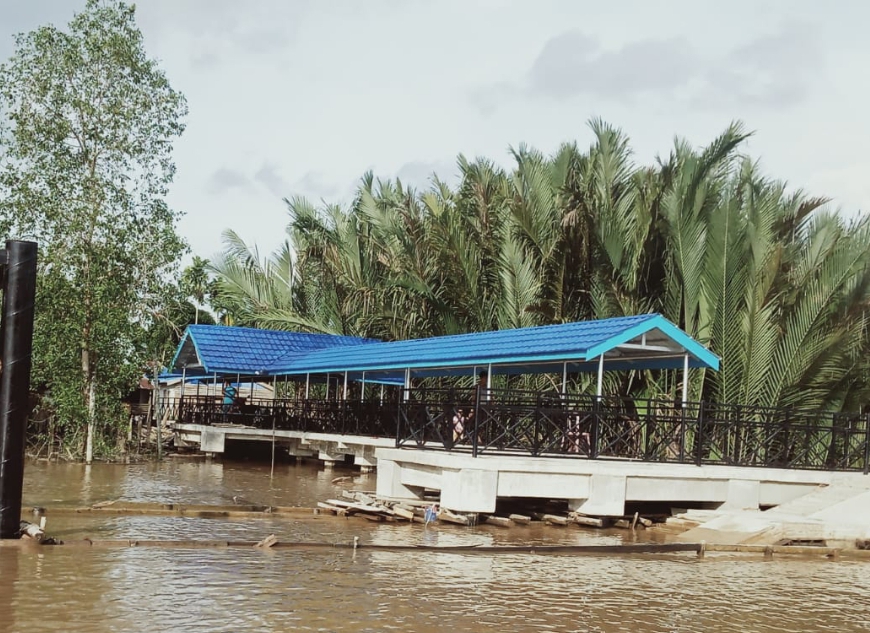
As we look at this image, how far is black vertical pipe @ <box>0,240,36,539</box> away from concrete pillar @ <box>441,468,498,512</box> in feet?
20.9

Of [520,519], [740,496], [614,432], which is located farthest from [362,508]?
[740,496]

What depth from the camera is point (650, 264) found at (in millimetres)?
24453

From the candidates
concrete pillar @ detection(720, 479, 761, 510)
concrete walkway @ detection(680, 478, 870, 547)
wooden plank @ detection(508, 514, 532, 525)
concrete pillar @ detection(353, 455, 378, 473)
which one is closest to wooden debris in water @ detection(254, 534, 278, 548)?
wooden plank @ detection(508, 514, 532, 525)

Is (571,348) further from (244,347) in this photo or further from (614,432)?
(244,347)

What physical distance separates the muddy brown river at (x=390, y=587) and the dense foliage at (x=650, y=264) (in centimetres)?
852

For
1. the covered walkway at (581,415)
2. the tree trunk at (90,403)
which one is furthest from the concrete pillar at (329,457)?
the tree trunk at (90,403)

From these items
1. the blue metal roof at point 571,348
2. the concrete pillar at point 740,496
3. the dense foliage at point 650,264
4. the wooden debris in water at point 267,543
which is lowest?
the wooden debris in water at point 267,543

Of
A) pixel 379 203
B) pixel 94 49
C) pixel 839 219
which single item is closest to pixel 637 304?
pixel 839 219

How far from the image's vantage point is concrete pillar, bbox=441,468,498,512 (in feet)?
49.7

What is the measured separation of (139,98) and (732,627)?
68.9 ft

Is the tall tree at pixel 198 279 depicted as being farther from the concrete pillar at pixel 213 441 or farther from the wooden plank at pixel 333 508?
the wooden plank at pixel 333 508

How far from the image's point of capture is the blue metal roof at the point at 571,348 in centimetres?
1698

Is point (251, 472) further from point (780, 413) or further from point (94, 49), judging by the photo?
point (780, 413)

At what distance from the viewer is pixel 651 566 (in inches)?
493
